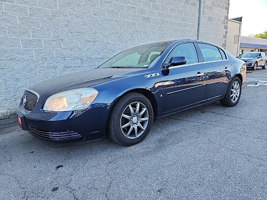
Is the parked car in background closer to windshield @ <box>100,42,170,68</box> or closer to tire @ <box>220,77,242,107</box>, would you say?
tire @ <box>220,77,242,107</box>

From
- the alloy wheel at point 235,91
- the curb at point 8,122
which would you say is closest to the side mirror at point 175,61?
the alloy wheel at point 235,91

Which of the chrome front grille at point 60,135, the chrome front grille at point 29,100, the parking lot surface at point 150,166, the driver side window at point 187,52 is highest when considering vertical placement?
the driver side window at point 187,52

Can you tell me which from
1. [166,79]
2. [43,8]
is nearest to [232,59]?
[166,79]

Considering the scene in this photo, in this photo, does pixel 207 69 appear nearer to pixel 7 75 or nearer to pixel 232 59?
pixel 232 59

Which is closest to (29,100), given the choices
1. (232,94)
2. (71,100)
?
(71,100)

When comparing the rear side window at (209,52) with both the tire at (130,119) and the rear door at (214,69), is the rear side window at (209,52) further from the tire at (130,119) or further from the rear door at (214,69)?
the tire at (130,119)

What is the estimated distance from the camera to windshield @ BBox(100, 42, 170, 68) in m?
2.87

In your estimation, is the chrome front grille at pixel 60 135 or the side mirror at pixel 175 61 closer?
the chrome front grille at pixel 60 135

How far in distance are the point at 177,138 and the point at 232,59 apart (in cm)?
251

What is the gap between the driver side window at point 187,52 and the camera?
118 inches

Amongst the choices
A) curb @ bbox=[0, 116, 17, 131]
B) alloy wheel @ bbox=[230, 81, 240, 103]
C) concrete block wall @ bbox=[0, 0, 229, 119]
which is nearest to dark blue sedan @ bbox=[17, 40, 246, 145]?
alloy wheel @ bbox=[230, 81, 240, 103]

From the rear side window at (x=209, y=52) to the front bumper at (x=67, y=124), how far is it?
231 centimetres

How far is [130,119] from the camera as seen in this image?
2.44m

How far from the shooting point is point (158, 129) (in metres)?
3.06
